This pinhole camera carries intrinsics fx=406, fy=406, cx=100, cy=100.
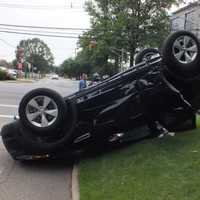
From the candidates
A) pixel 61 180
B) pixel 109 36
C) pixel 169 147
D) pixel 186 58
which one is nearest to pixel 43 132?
pixel 61 180

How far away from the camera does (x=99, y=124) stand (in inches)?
273

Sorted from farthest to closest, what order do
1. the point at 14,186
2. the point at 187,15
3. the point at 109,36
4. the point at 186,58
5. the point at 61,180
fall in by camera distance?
the point at 109,36
the point at 187,15
the point at 186,58
the point at 61,180
the point at 14,186

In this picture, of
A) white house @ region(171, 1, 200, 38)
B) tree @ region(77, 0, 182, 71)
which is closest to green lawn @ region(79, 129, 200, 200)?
white house @ region(171, 1, 200, 38)

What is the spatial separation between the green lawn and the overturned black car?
0.38m

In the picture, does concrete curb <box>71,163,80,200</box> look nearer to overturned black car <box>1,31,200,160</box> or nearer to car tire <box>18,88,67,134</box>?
overturned black car <box>1,31,200,160</box>

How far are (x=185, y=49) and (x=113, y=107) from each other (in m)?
1.56

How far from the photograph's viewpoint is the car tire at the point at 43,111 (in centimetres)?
663

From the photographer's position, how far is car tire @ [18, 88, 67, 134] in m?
6.63

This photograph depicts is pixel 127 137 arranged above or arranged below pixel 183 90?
below

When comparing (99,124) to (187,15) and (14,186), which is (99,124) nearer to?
(14,186)

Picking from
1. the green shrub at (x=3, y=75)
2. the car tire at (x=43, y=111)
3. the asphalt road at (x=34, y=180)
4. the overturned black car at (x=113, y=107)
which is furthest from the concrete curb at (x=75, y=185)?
the green shrub at (x=3, y=75)

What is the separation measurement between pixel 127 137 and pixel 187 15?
34.0 m

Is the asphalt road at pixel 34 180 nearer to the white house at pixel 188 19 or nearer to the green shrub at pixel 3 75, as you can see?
the white house at pixel 188 19

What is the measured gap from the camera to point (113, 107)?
696 cm
